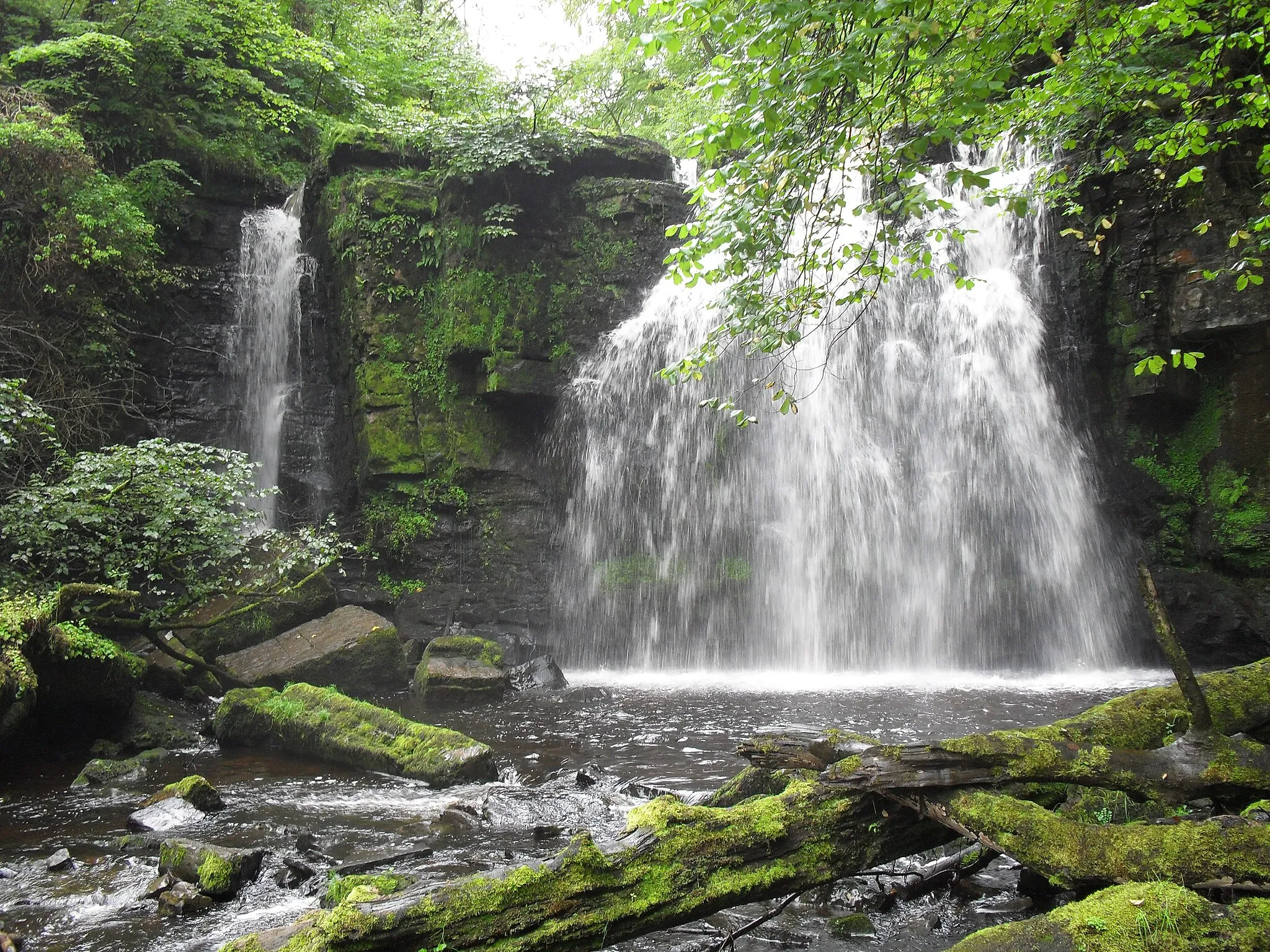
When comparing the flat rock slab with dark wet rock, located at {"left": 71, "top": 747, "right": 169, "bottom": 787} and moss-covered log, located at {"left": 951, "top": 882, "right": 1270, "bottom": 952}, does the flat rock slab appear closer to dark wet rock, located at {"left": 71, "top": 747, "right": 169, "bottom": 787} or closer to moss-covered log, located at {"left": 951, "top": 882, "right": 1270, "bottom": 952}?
dark wet rock, located at {"left": 71, "top": 747, "right": 169, "bottom": 787}

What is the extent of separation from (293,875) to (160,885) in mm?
673

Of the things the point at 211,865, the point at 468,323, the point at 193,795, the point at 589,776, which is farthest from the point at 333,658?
the point at 468,323

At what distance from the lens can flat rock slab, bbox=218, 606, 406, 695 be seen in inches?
365

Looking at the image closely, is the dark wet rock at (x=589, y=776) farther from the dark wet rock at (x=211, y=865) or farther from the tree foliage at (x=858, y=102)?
the tree foliage at (x=858, y=102)

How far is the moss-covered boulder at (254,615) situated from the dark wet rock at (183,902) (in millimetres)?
5649

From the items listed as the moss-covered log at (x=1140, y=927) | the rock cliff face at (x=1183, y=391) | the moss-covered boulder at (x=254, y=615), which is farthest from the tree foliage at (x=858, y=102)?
the moss-covered boulder at (x=254, y=615)

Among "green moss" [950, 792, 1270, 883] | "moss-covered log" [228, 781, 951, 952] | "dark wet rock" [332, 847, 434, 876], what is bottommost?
"dark wet rock" [332, 847, 434, 876]

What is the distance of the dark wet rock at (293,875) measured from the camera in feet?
14.1

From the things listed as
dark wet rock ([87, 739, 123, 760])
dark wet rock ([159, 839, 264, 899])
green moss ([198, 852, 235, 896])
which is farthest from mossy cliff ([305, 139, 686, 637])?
green moss ([198, 852, 235, 896])

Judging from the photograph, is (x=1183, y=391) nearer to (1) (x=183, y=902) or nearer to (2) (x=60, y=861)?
(1) (x=183, y=902)

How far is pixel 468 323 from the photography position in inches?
547

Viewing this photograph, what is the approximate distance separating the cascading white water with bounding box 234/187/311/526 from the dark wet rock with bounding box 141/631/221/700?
436 cm

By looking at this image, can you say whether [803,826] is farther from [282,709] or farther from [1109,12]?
[1109,12]

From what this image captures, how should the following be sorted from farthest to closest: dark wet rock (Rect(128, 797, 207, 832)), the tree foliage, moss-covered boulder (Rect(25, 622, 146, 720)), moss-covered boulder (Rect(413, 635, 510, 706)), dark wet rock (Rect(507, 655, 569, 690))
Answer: dark wet rock (Rect(507, 655, 569, 690)) < moss-covered boulder (Rect(413, 635, 510, 706)) < moss-covered boulder (Rect(25, 622, 146, 720)) < dark wet rock (Rect(128, 797, 207, 832)) < the tree foliage
